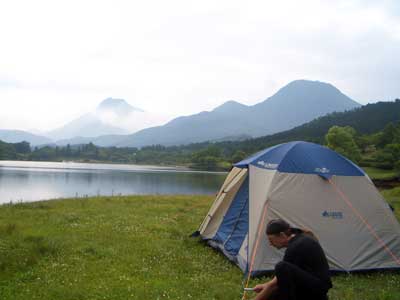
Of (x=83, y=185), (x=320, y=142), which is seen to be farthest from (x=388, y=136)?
(x=83, y=185)

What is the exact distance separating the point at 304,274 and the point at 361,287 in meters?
4.44

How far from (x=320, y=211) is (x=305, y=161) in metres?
1.28

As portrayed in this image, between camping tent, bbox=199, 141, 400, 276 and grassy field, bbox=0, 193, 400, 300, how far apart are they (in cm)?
50

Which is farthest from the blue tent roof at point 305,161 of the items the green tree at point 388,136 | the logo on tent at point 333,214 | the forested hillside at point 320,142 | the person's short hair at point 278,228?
the green tree at point 388,136

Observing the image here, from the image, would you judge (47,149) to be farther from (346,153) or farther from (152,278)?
(152,278)

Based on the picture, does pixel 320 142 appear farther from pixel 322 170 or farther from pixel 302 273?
pixel 302 273

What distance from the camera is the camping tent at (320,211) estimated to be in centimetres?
917

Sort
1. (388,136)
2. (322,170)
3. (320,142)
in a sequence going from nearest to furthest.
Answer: (322,170), (388,136), (320,142)

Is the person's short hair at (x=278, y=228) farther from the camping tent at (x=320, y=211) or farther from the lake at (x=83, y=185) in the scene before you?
the lake at (x=83, y=185)

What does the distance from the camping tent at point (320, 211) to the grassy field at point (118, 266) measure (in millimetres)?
503

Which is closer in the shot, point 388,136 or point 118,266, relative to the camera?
point 118,266

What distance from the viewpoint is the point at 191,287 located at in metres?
7.88

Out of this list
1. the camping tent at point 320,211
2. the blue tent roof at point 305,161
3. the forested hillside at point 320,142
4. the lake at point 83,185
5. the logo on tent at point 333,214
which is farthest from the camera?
the forested hillside at point 320,142

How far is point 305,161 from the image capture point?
9781mm
